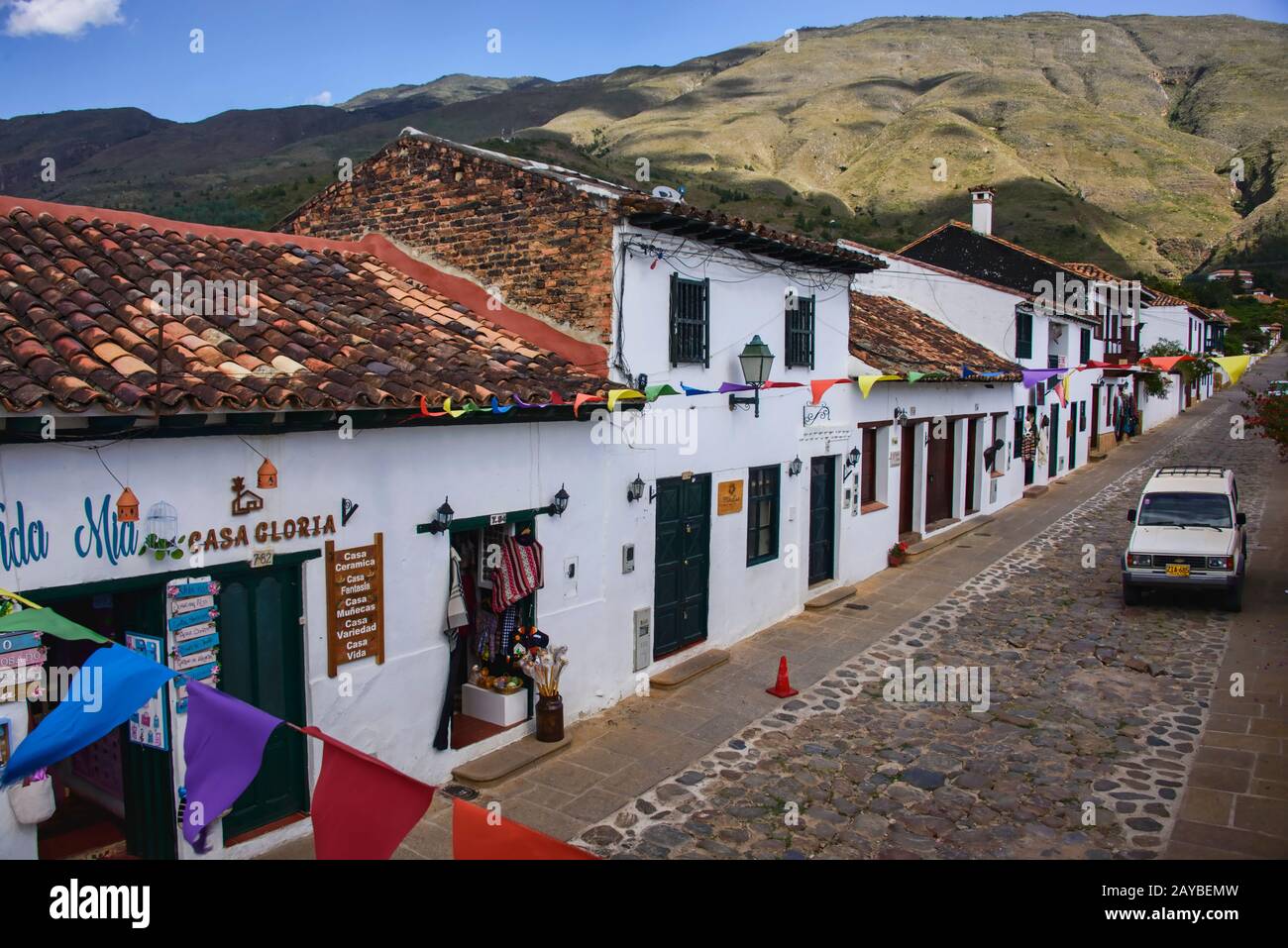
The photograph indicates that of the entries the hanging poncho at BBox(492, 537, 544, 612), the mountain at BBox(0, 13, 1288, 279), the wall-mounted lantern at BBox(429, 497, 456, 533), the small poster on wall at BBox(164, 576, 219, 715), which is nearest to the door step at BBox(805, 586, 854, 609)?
the hanging poncho at BBox(492, 537, 544, 612)

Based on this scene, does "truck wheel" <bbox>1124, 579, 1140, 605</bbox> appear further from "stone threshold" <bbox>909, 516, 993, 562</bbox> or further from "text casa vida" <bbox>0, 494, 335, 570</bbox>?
"text casa vida" <bbox>0, 494, 335, 570</bbox>

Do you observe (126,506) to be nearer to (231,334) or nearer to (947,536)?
(231,334)

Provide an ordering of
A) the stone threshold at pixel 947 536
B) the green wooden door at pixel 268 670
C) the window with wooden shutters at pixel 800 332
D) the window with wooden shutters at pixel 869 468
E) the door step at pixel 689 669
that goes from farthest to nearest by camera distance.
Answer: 1. the stone threshold at pixel 947 536
2. the window with wooden shutters at pixel 869 468
3. the window with wooden shutters at pixel 800 332
4. the door step at pixel 689 669
5. the green wooden door at pixel 268 670

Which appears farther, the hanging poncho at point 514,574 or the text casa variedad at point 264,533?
the hanging poncho at point 514,574

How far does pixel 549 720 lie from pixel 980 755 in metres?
4.37

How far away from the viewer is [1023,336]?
2503 centimetres

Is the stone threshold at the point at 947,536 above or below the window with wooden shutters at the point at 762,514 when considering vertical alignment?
below

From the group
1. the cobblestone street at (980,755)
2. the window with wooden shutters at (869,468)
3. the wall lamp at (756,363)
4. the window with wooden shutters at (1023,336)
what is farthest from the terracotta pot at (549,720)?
the window with wooden shutters at (1023,336)

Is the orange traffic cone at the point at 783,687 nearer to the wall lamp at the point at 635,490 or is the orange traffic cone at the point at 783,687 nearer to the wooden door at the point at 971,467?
the wall lamp at the point at 635,490

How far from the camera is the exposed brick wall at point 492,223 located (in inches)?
414

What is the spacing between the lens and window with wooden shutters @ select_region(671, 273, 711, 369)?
37.2 ft

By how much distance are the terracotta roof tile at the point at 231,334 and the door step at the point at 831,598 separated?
21.5 feet

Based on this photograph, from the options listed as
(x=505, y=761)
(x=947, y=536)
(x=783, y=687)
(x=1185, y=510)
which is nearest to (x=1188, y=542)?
(x=1185, y=510)
